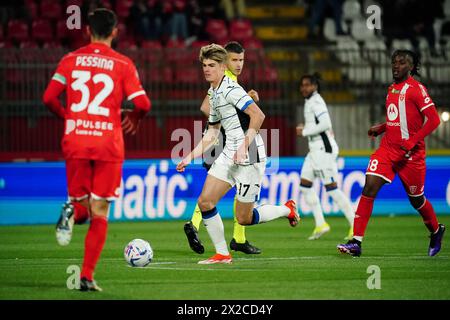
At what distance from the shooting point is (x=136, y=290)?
29.8ft

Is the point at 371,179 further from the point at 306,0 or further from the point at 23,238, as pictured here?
the point at 306,0

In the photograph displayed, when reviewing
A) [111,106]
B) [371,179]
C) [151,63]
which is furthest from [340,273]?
[151,63]

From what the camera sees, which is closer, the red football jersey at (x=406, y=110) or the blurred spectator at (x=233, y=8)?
the red football jersey at (x=406, y=110)

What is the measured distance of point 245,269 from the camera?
10.8 meters

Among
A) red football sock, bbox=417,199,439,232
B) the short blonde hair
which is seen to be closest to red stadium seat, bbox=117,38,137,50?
red football sock, bbox=417,199,439,232

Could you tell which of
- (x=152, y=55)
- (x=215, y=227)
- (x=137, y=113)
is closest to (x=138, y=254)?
(x=215, y=227)

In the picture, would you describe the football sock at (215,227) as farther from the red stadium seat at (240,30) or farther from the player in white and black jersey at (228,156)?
the red stadium seat at (240,30)

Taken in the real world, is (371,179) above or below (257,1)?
below

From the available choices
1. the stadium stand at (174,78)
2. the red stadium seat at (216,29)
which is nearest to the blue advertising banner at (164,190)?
the stadium stand at (174,78)

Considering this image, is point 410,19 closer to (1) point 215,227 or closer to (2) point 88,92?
(1) point 215,227

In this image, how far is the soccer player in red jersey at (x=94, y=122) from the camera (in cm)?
889

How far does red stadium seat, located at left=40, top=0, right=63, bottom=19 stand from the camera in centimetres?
2377

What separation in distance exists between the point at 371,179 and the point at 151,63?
9032mm

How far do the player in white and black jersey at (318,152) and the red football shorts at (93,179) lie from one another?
660 cm
